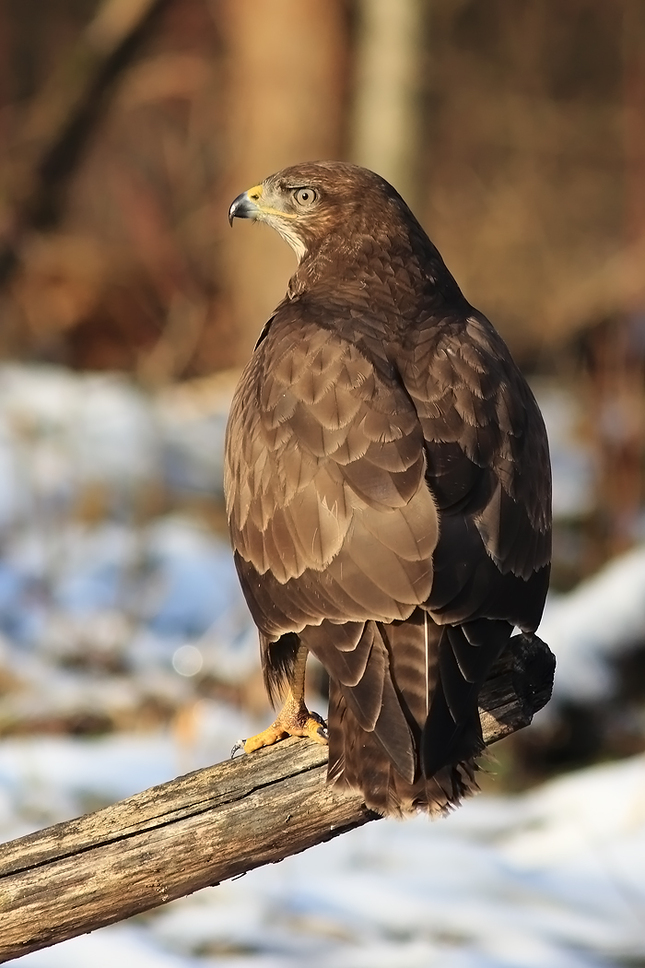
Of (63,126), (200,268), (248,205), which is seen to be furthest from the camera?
(200,268)

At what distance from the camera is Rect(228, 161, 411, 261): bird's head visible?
4578 mm

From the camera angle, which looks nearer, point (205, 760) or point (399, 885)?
point (399, 885)

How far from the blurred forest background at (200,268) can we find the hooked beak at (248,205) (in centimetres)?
285

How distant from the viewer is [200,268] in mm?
13547

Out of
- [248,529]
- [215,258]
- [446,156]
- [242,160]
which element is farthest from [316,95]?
[248,529]

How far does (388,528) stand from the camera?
337cm

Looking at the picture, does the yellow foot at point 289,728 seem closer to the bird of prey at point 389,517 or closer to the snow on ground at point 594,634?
the bird of prey at point 389,517

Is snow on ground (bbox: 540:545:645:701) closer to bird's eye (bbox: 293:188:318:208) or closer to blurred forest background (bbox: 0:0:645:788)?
blurred forest background (bbox: 0:0:645:788)

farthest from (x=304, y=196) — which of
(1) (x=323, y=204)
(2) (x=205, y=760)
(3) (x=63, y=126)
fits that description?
(3) (x=63, y=126)

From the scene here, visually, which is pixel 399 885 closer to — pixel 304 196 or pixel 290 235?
pixel 290 235

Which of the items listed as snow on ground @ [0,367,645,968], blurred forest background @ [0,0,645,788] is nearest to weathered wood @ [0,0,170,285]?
blurred forest background @ [0,0,645,788]

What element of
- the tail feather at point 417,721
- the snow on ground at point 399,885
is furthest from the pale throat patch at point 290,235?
the snow on ground at point 399,885

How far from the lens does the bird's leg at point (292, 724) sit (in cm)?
382

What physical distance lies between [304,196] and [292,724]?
1.79 meters
